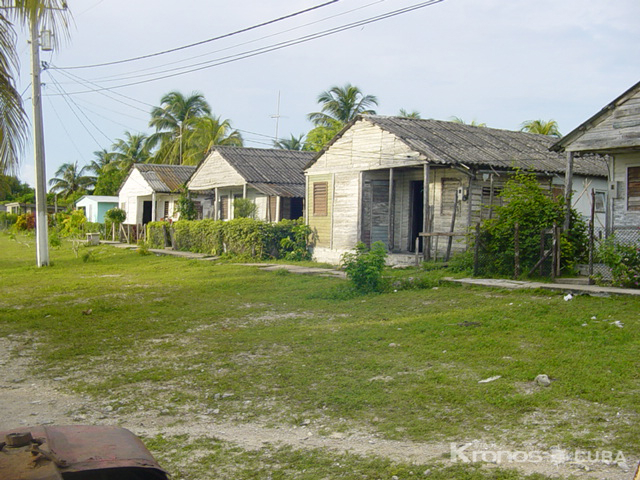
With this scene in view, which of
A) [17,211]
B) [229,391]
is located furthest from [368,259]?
[17,211]

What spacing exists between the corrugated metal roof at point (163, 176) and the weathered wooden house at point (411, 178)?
14220mm

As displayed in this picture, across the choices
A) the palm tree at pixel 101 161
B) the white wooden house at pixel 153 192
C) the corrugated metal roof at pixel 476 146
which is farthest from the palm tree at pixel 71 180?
the corrugated metal roof at pixel 476 146

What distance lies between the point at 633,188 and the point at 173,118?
4047 cm

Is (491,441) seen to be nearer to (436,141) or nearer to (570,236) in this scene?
(570,236)

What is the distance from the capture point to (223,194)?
29828 millimetres

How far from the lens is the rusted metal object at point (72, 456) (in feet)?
9.20

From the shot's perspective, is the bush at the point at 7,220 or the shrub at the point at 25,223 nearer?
the shrub at the point at 25,223

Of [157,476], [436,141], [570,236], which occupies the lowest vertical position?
[157,476]

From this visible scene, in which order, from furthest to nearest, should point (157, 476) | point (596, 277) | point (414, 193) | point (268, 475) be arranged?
point (414, 193)
point (596, 277)
point (268, 475)
point (157, 476)

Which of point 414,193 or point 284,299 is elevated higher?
point 414,193

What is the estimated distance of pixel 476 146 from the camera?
19.4 metres

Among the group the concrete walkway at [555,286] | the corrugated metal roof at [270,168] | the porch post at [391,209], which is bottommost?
the concrete walkway at [555,286]

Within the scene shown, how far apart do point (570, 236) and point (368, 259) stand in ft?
14.2

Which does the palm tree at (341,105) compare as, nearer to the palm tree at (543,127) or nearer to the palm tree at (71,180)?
the palm tree at (543,127)
